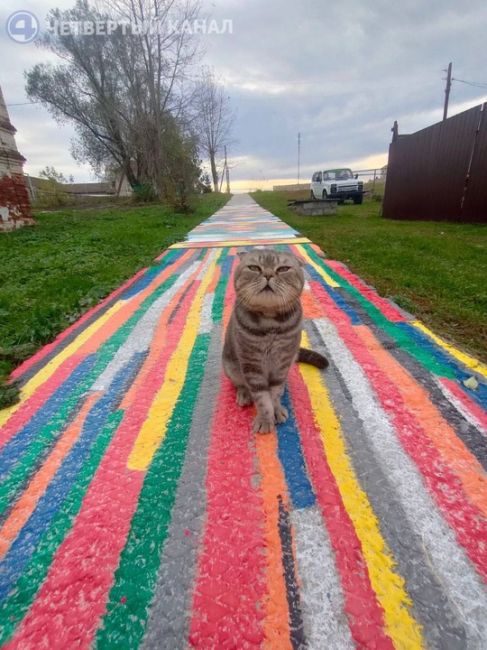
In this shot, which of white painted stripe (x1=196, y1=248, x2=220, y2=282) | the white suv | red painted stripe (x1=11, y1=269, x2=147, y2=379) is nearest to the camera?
red painted stripe (x1=11, y1=269, x2=147, y2=379)

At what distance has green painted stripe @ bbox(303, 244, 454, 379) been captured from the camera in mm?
2295

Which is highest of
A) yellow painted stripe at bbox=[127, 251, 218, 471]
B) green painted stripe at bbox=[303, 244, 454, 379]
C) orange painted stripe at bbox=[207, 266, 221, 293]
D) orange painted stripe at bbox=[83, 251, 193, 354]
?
orange painted stripe at bbox=[207, 266, 221, 293]

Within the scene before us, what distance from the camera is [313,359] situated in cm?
237

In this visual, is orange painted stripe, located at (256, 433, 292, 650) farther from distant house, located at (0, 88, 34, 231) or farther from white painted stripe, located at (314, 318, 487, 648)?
distant house, located at (0, 88, 34, 231)

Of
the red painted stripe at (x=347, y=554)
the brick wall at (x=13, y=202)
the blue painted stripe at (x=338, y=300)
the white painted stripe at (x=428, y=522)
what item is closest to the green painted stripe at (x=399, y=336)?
the blue painted stripe at (x=338, y=300)

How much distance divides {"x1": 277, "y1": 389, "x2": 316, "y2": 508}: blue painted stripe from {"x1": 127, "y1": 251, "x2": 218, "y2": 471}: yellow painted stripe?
66 centimetres

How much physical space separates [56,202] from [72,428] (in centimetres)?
2195

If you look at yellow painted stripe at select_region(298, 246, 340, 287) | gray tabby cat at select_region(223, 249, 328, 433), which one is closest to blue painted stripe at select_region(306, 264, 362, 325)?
yellow painted stripe at select_region(298, 246, 340, 287)

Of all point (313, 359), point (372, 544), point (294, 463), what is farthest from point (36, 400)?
point (372, 544)

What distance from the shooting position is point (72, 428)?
1862 mm

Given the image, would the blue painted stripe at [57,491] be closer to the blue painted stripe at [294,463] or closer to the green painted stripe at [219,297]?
the blue painted stripe at [294,463]

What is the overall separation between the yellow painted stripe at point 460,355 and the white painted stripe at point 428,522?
0.78 m

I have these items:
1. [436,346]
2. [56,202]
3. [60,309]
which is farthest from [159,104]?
[436,346]

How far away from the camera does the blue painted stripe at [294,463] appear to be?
1422mm
